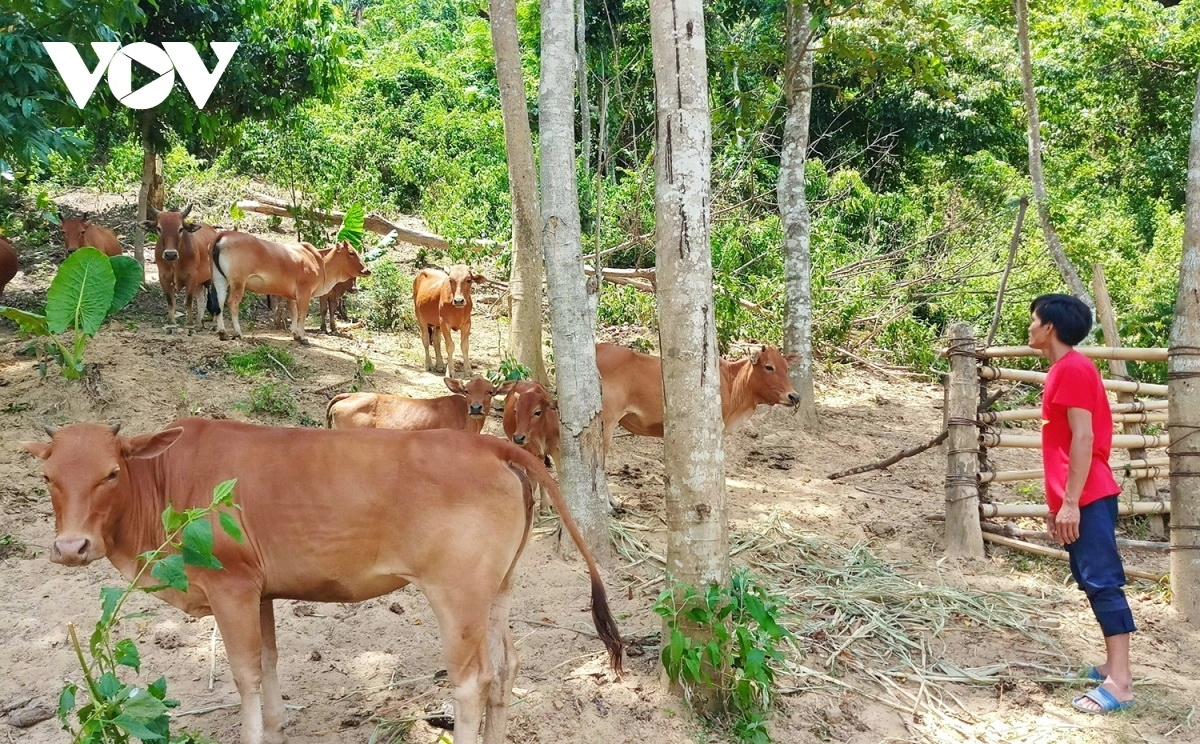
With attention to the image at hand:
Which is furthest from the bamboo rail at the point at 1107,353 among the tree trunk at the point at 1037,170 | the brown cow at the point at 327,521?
the tree trunk at the point at 1037,170

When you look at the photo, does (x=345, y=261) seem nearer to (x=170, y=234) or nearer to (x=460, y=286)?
(x=460, y=286)

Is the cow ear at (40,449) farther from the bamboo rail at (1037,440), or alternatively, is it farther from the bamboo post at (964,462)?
the bamboo rail at (1037,440)

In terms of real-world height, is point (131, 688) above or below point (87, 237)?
below

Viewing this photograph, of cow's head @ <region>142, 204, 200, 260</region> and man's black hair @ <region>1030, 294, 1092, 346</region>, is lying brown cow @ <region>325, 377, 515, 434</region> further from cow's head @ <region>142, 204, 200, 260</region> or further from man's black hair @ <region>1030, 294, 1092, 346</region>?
man's black hair @ <region>1030, 294, 1092, 346</region>

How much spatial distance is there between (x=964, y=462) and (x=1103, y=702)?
2.49m

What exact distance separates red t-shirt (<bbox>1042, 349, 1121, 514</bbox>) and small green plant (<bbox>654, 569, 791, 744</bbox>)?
69.4 inches

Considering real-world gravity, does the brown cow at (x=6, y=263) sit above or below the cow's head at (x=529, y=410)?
above

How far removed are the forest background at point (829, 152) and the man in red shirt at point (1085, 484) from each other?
459 cm

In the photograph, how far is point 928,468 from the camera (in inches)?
398

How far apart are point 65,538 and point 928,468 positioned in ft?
27.0

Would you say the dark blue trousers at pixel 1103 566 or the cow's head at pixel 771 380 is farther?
the cow's head at pixel 771 380

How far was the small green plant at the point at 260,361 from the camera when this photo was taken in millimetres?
9875

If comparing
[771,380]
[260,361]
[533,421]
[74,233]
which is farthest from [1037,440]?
[74,233]

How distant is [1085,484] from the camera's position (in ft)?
16.7
